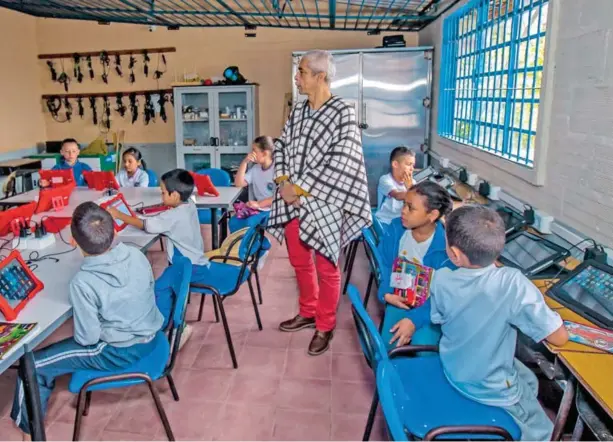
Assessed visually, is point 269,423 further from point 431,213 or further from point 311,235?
point 431,213

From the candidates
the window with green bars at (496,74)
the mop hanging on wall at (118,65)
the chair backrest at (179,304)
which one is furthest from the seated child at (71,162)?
the window with green bars at (496,74)

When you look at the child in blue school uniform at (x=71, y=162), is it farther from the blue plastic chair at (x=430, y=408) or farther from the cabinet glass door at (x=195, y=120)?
the blue plastic chair at (x=430, y=408)

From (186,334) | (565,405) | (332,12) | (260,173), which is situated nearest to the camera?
(565,405)

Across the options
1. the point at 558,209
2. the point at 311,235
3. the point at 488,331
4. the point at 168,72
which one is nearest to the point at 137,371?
the point at 311,235

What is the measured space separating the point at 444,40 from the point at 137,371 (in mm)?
4212

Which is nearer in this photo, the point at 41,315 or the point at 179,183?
the point at 41,315

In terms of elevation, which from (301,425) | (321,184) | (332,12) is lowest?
(301,425)

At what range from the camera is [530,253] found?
7.26 feet

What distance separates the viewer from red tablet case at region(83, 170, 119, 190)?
12.9ft

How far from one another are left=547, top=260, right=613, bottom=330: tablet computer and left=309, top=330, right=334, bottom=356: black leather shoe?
125 cm

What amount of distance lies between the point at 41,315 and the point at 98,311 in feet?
0.60

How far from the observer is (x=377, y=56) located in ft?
17.4

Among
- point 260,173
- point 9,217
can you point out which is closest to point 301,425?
point 9,217

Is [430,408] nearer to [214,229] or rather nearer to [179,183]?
[179,183]
